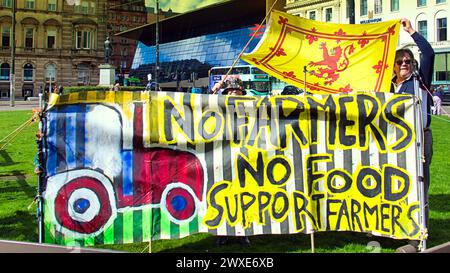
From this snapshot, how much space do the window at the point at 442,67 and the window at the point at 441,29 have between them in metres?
1.69

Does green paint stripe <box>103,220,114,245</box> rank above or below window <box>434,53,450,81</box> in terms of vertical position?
below

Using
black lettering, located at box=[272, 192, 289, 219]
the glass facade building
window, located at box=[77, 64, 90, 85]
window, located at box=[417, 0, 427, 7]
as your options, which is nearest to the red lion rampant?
black lettering, located at box=[272, 192, 289, 219]

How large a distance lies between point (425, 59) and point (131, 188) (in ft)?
10.9

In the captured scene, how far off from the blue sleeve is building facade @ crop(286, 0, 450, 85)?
33.8 meters

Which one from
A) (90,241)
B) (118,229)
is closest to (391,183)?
(118,229)

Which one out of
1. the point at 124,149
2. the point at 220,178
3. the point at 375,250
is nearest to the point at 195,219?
the point at 220,178

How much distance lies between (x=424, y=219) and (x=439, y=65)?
137 feet

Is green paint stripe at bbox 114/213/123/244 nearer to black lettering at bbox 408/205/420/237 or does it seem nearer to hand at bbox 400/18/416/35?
black lettering at bbox 408/205/420/237

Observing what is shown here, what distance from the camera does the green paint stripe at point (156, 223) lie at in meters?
4.30

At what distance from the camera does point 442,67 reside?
4109 cm

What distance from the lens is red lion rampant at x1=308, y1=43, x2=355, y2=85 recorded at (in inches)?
231

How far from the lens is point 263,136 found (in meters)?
4.46

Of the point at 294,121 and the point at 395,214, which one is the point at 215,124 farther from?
the point at 395,214

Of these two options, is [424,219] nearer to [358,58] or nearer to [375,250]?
[375,250]
